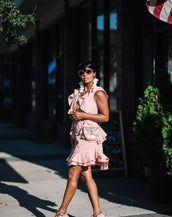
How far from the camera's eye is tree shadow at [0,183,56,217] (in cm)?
508

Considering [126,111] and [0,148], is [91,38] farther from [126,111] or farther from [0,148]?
[0,148]

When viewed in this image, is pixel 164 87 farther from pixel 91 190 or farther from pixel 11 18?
pixel 11 18

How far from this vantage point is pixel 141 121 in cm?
555

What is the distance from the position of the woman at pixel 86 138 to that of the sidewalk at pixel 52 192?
669 mm

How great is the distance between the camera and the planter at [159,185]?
A: 5.28 metres

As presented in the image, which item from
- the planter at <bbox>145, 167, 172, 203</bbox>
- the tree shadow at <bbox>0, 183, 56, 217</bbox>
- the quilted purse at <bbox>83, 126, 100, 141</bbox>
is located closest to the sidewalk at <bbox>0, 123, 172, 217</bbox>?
the tree shadow at <bbox>0, 183, 56, 217</bbox>

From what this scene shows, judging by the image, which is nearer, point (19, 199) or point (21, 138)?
point (19, 199)

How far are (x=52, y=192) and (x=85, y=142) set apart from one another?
2.03 meters

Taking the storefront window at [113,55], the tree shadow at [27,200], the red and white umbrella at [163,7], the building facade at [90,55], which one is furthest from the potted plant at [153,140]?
the storefront window at [113,55]

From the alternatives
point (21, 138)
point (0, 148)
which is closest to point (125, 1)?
point (0, 148)

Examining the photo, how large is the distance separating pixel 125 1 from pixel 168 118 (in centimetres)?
346

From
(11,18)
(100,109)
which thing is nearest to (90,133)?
(100,109)

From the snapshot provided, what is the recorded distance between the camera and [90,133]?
14.1 feet

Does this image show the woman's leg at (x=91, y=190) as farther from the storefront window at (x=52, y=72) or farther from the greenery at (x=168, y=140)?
the storefront window at (x=52, y=72)
